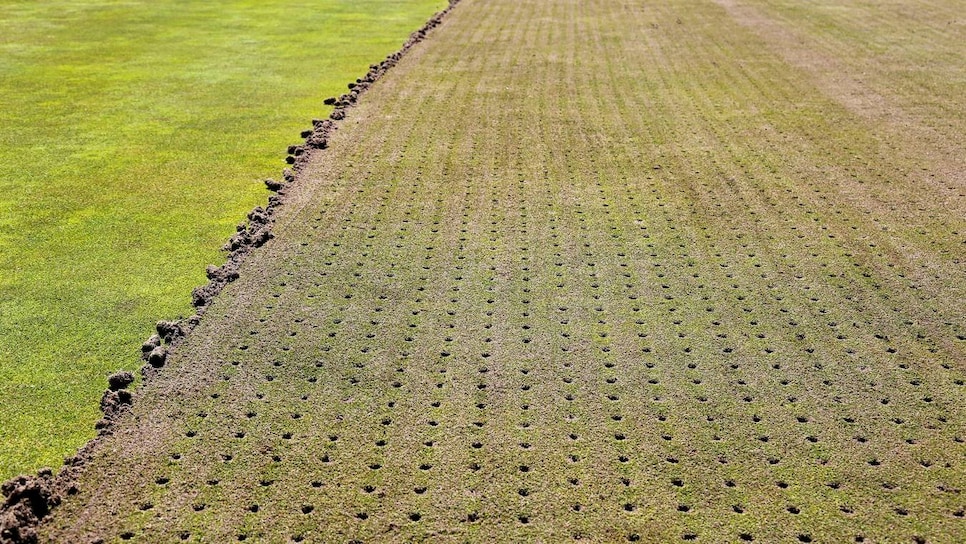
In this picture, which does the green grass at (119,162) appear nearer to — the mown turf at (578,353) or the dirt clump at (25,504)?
the dirt clump at (25,504)

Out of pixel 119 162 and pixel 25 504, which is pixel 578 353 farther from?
pixel 119 162

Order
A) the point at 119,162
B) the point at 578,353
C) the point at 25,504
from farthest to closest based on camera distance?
the point at 119,162, the point at 578,353, the point at 25,504

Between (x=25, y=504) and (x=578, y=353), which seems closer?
(x=25, y=504)

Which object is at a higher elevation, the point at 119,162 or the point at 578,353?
the point at 119,162

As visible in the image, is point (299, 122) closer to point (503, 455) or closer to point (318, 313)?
point (318, 313)

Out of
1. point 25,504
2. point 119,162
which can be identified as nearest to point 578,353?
point 25,504

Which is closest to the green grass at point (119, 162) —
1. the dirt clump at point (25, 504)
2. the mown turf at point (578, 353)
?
the dirt clump at point (25, 504)

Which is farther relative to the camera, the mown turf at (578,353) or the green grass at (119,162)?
the green grass at (119,162)
